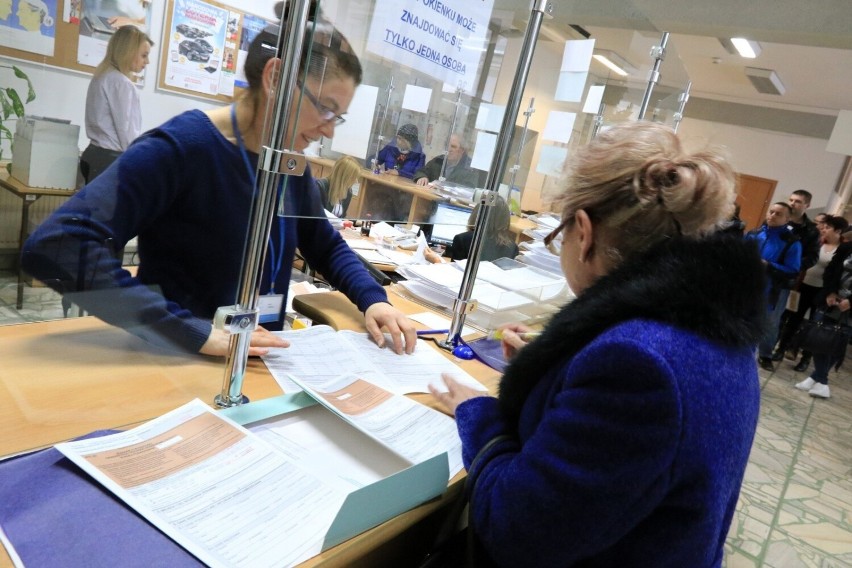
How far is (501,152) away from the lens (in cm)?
139

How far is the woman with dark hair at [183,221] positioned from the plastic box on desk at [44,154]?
0.81m

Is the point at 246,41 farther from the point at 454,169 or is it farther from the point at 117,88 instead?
the point at 117,88

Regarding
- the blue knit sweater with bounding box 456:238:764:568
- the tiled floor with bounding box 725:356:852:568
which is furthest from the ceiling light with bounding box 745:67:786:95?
the blue knit sweater with bounding box 456:238:764:568

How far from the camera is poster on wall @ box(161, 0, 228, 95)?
181 centimetres

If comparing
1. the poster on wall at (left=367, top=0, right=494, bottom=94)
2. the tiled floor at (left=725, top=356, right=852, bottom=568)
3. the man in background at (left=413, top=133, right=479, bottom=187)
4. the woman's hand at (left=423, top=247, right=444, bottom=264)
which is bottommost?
the tiled floor at (left=725, top=356, right=852, bottom=568)

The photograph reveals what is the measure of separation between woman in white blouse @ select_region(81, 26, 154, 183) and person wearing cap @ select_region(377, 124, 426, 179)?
3.63 ft

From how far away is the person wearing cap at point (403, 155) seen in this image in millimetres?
1057

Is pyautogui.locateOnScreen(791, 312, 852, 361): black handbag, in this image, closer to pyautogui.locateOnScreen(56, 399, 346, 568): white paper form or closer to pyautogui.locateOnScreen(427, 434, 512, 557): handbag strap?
pyautogui.locateOnScreen(427, 434, 512, 557): handbag strap

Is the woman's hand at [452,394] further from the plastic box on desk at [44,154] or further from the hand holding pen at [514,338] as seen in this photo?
the plastic box on desk at [44,154]

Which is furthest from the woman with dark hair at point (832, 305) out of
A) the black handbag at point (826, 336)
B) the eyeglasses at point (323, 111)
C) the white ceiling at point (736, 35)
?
the eyeglasses at point (323, 111)

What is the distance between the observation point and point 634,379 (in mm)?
650

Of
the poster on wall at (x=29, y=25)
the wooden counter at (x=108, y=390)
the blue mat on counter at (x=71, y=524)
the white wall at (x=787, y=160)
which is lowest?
the wooden counter at (x=108, y=390)

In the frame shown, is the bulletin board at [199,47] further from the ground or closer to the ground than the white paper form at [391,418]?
further from the ground

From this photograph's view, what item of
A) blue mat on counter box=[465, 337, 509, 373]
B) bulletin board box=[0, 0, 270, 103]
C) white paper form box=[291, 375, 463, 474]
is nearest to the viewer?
white paper form box=[291, 375, 463, 474]
